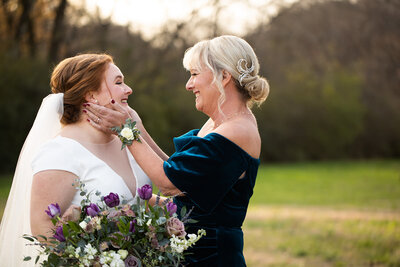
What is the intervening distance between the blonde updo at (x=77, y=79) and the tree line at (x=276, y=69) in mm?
9877

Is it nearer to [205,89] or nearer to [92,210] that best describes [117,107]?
[205,89]

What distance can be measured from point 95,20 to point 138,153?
666 inches

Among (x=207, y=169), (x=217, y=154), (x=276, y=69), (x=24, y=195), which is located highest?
(x=276, y=69)

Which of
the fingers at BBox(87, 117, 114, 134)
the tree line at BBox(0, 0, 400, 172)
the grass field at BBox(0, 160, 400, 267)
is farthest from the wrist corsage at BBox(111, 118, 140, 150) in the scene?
the tree line at BBox(0, 0, 400, 172)

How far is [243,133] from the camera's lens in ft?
10.1

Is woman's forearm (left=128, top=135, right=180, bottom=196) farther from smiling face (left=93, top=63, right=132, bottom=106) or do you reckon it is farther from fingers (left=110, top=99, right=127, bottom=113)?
smiling face (left=93, top=63, right=132, bottom=106)

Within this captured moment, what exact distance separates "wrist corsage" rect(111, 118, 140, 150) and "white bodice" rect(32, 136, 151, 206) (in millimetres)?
398

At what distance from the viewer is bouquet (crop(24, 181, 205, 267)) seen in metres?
2.34

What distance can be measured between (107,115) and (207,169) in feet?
2.39

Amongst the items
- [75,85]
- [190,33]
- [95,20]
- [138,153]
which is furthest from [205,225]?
[190,33]

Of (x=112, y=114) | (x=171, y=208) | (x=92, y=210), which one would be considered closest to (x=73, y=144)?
(x=112, y=114)

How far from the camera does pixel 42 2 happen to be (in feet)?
60.7

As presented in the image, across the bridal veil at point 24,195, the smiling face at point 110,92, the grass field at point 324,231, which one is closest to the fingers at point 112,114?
the smiling face at point 110,92

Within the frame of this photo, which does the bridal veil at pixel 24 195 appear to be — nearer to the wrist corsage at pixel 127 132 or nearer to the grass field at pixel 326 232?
the wrist corsage at pixel 127 132
